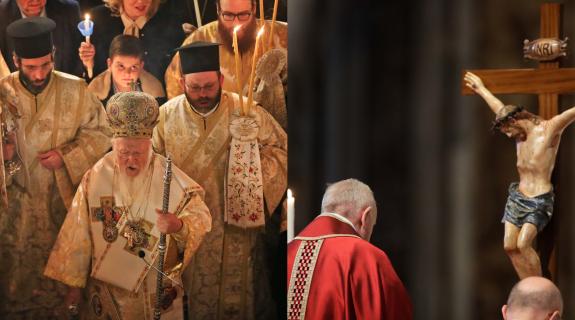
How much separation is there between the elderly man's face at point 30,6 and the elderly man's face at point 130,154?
67 cm

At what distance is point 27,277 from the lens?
228 inches

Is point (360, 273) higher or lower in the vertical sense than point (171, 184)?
lower

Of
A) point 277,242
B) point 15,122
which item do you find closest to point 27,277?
point 15,122

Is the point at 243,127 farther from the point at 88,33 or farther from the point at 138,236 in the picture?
the point at 88,33

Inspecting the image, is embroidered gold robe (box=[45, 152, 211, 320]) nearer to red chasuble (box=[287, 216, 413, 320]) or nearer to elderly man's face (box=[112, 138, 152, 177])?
elderly man's face (box=[112, 138, 152, 177])

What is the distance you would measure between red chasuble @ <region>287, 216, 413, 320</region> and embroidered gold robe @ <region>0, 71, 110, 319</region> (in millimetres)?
1355

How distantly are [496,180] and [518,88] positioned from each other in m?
0.75

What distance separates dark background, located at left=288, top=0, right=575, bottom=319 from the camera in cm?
743

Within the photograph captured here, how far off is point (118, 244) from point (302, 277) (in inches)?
45.8

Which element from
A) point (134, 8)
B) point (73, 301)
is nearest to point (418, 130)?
point (134, 8)

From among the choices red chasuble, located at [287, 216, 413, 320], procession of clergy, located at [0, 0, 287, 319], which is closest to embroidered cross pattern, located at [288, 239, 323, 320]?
red chasuble, located at [287, 216, 413, 320]

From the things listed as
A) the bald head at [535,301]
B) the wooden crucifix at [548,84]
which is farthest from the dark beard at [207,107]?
the wooden crucifix at [548,84]

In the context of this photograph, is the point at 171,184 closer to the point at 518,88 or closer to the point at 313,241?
the point at 313,241

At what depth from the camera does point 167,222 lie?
5.78 m
